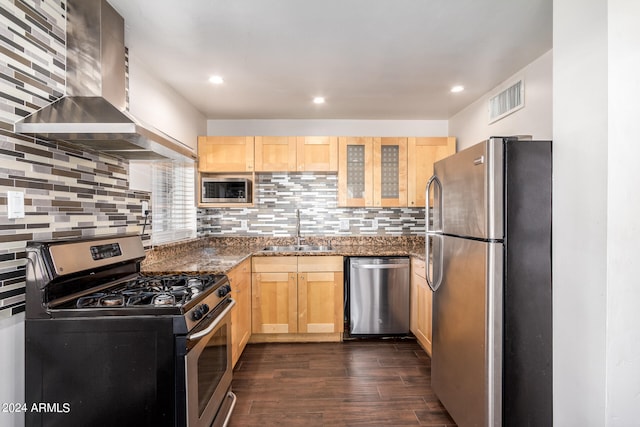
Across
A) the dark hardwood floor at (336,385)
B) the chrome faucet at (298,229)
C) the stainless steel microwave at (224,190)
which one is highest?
the stainless steel microwave at (224,190)

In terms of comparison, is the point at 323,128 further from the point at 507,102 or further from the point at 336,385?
the point at 336,385

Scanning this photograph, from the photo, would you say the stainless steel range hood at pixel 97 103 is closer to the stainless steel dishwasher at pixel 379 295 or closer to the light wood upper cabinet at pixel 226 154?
the light wood upper cabinet at pixel 226 154

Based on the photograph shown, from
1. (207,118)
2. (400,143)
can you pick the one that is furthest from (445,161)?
(207,118)

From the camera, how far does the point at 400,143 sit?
3.67 metres

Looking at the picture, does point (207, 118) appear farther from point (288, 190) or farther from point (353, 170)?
point (353, 170)

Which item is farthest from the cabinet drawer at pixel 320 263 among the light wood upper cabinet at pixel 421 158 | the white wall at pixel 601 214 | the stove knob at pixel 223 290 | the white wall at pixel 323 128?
the white wall at pixel 601 214

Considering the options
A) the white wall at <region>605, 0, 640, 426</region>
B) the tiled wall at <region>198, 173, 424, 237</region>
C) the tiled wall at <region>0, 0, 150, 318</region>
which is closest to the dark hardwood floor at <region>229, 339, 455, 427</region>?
the white wall at <region>605, 0, 640, 426</region>

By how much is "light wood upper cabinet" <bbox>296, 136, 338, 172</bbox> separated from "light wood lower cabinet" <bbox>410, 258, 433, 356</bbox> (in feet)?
4.46

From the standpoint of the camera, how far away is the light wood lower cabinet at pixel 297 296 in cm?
324

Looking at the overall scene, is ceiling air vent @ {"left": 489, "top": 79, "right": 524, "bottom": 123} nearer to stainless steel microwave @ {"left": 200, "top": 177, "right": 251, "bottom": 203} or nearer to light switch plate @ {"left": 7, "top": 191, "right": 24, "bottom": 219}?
stainless steel microwave @ {"left": 200, "top": 177, "right": 251, "bottom": 203}

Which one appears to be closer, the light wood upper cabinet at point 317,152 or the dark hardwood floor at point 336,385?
the dark hardwood floor at point 336,385

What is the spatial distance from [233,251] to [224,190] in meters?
0.65

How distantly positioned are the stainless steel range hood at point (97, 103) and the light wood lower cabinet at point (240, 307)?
44.2 inches

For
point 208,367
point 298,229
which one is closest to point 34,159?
point 208,367
